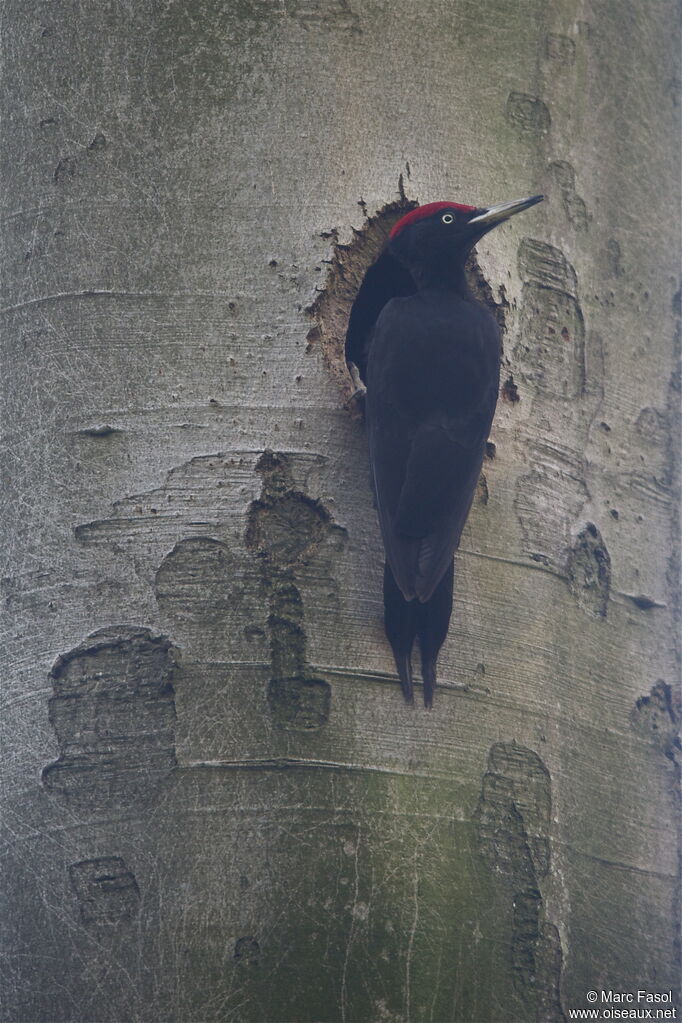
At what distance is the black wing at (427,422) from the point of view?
353 centimetres

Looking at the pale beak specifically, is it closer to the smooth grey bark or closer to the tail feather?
the smooth grey bark

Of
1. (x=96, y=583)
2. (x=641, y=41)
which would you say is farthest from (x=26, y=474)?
(x=641, y=41)

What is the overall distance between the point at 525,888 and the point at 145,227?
1.91 metres

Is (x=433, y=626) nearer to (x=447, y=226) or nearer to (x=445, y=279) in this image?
(x=447, y=226)

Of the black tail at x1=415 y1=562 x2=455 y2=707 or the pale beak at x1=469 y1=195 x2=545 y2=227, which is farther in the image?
the pale beak at x1=469 y1=195 x2=545 y2=227

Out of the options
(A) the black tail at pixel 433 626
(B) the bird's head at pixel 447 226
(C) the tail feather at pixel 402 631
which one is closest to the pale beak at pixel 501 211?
(B) the bird's head at pixel 447 226

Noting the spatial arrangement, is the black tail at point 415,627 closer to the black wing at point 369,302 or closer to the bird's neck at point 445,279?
the bird's neck at point 445,279

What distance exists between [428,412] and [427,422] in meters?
0.05

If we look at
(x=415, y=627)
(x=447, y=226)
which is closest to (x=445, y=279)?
(x=447, y=226)

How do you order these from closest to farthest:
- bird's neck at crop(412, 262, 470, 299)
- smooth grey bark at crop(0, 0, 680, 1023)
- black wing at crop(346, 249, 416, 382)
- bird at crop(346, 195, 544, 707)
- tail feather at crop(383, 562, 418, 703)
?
smooth grey bark at crop(0, 0, 680, 1023)
tail feather at crop(383, 562, 418, 703)
bird at crop(346, 195, 544, 707)
bird's neck at crop(412, 262, 470, 299)
black wing at crop(346, 249, 416, 382)

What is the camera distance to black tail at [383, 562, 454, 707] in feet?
10.8

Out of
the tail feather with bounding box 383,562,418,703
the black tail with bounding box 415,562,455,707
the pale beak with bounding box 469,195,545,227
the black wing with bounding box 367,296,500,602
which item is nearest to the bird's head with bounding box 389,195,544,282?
the pale beak with bounding box 469,195,545,227

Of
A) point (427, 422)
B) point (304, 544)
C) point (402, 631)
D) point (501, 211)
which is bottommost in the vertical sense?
point (402, 631)

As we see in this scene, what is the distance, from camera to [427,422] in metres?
4.03
